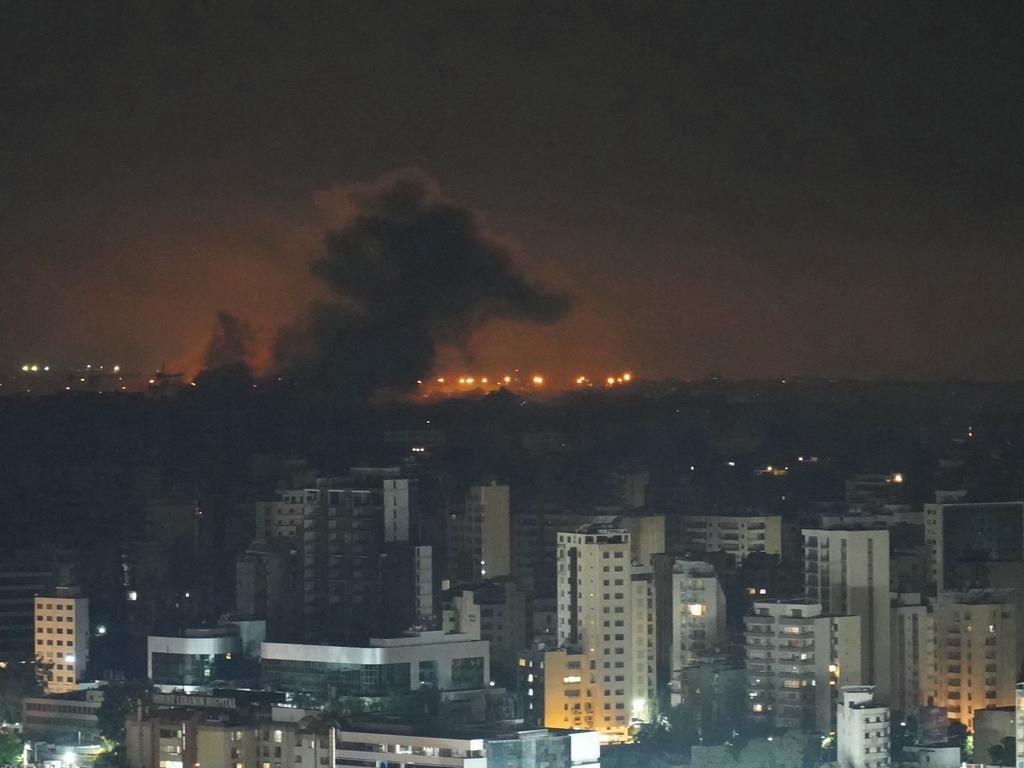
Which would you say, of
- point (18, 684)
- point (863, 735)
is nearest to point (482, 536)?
point (18, 684)

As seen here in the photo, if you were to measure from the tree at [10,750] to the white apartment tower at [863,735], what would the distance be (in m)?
3.49

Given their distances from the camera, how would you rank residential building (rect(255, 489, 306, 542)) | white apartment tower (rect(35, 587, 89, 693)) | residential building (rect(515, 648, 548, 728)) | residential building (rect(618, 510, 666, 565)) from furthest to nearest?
residential building (rect(255, 489, 306, 542)) < residential building (rect(618, 510, 666, 565)) < white apartment tower (rect(35, 587, 89, 693)) < residential building (rect(515, 648, 548, 728))

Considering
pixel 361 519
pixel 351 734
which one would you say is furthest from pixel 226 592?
pixel 351 734

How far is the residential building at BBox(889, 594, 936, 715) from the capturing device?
56.2ft

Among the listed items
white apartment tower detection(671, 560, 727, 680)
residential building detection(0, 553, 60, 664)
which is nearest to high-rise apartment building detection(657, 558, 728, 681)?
white apartment tower detection(671, 560, 727, 680)

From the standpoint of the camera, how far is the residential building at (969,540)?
19.4 meters

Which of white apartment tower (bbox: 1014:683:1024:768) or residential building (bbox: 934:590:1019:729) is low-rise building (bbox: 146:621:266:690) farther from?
white apartment tower (bbox: 1014:683:1024:768)

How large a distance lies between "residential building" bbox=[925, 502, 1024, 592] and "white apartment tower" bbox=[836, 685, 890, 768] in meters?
3.47

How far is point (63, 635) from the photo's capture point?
18.9 meters

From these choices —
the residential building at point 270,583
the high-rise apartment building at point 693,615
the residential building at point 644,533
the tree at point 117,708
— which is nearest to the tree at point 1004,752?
the high-rise apartment building at point 693,615

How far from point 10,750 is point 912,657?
4231 mm

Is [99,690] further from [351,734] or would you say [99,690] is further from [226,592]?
[226,592]

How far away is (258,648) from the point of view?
1823 centimetres

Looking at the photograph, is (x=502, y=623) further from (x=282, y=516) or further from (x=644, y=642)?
(x=282, y=516)
